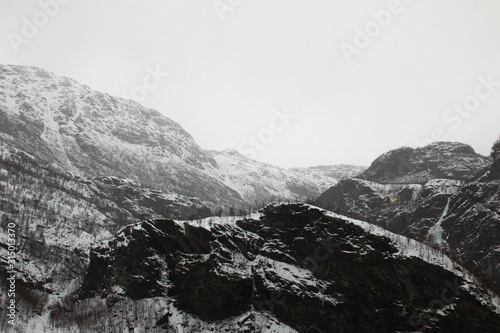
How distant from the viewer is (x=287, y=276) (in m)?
70.4

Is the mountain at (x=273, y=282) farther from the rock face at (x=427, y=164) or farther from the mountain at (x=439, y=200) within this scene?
the rock face at (x=427, y=164)

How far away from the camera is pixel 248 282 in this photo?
71.4 m

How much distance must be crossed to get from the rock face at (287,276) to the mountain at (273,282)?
17 centimetres

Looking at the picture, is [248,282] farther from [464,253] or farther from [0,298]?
[0,298]

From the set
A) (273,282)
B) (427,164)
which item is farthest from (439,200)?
(273,282)

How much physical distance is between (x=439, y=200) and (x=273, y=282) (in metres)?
62.3

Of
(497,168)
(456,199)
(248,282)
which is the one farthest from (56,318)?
(497,168)

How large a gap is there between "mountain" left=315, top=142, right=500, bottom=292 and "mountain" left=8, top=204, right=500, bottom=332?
13.3 metres

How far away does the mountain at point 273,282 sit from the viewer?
193 ft

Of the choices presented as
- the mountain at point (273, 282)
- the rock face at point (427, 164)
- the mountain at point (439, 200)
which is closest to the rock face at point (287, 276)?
the mountain at point (273, 282)

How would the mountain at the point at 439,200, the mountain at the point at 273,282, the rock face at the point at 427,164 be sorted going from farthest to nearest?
the rock face at the point at 427,164 → the mountain at the point at 439,200 → the mountain at the point at 273,282

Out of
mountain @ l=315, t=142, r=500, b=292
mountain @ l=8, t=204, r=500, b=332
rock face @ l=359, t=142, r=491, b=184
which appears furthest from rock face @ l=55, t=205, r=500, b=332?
rock face @ l=359, t=142, r=491, b=184

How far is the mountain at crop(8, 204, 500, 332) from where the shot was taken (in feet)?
193

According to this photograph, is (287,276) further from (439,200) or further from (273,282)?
(439,200)
